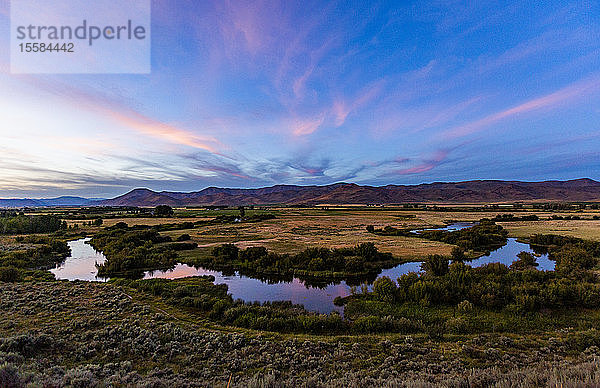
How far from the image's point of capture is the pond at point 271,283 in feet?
53.8

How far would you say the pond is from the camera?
1641cm

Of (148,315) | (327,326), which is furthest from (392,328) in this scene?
(148,315)

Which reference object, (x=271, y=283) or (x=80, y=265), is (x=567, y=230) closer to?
A: (x=271, y=283)

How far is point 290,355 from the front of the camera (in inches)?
346

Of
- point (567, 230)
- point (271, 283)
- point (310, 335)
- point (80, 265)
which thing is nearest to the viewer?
point (310, 335)

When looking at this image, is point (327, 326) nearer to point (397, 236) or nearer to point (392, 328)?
point (392, 328)

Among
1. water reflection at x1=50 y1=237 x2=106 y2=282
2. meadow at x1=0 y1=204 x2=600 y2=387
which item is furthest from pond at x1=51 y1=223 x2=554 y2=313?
meadow at x1=0 y1=204 x2=600 y2=387

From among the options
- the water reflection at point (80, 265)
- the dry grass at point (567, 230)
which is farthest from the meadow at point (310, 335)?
the dry grass at point (567, 230)

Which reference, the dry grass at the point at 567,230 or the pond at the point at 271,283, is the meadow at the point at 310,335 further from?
the dry grass at the point at 567,230

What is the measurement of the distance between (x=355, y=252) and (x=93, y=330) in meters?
22.2

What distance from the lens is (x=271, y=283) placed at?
20.2m

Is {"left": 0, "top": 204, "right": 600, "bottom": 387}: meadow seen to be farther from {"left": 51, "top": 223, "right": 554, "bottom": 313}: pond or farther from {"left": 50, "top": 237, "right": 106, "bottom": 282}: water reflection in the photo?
{"left": 50, "top": 237, "right": 106, "bottom": 282}: water reflection

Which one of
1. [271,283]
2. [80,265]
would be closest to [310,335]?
[271,283]

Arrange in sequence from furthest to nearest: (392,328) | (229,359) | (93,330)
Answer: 1. (392,328)
2. (93,330)
3. (229,359)
